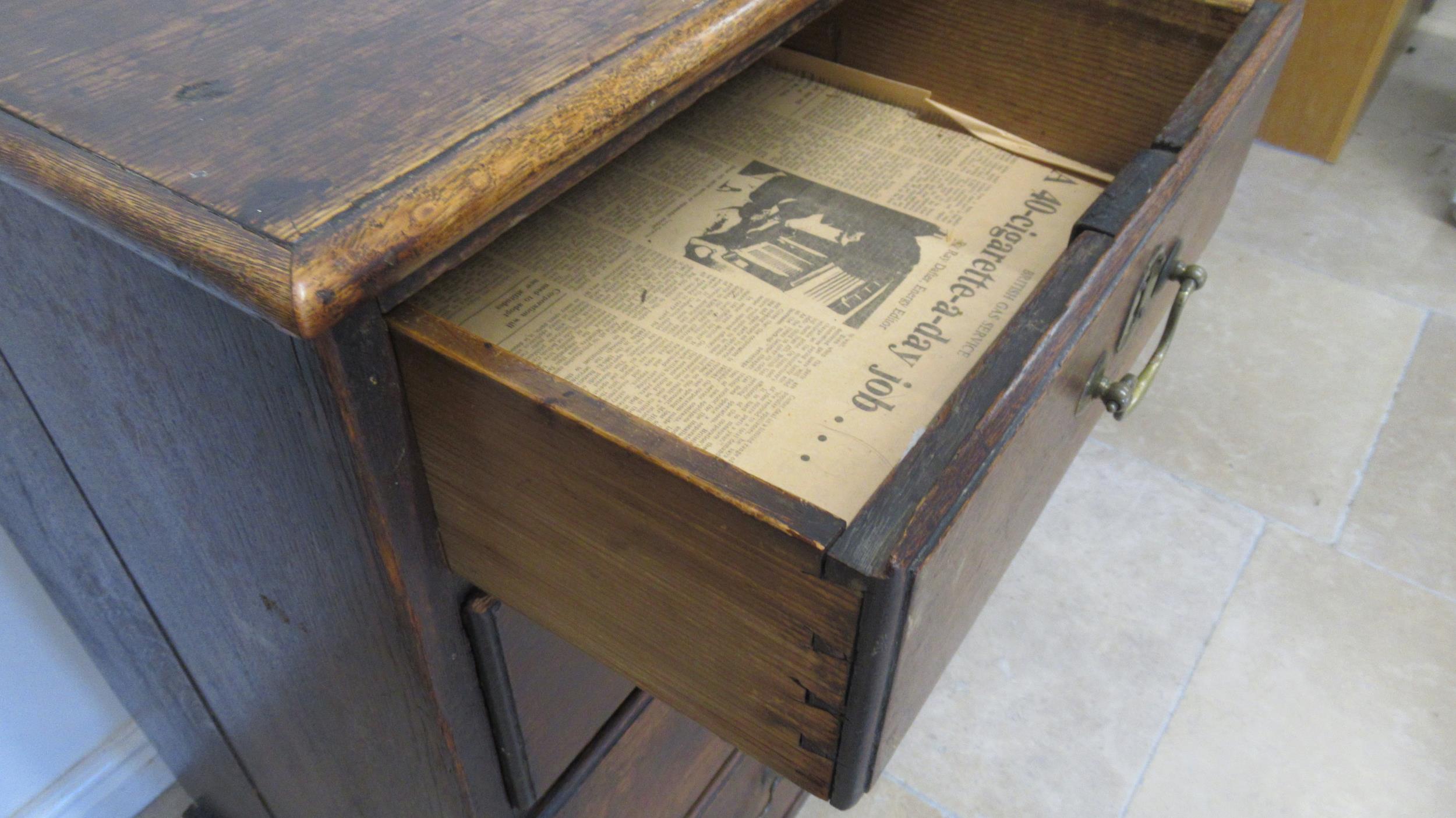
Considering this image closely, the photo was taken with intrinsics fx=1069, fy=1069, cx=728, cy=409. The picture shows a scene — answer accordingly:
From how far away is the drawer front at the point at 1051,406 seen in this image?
375 mm

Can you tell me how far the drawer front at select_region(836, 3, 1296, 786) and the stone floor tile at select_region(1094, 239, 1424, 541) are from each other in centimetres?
94

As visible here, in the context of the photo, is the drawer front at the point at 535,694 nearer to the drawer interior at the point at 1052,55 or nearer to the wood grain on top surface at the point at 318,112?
the wood grain on top surface at the point at 318,112

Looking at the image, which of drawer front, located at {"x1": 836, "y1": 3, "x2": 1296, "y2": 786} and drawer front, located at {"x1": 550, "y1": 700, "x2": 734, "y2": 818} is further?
drawer front, located at {"x1": 550, "y1": 700, "x2": 734, "y2": 818}

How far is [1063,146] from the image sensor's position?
2.21 feet

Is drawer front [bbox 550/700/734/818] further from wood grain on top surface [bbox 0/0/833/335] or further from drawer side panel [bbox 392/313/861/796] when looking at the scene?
wood grain on top surface [bbox 0/0/833/335]

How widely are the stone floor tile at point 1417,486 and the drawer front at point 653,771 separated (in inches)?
37.0

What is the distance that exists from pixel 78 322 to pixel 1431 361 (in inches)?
66.8

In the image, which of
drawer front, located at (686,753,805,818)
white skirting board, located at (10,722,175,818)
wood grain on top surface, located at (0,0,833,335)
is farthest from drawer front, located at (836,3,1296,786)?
white skirting board, located at (10,722,175,818)

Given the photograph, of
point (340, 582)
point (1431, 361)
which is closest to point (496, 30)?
point (340, 582)

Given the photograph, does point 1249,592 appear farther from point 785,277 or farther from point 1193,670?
point 785,277

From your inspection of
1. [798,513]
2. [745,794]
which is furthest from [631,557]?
[745,794]

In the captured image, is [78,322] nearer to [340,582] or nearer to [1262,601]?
[340,582]

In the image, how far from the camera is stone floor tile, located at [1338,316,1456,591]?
1317 mm

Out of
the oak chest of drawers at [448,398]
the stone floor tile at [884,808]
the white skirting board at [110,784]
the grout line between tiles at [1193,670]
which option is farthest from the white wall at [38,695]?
the grout line between tiles at [1193,670]
